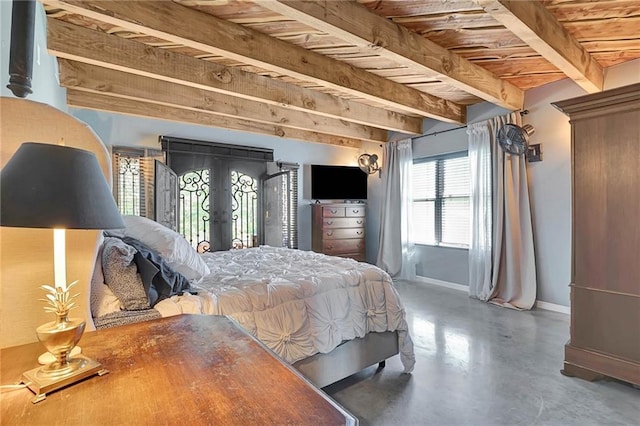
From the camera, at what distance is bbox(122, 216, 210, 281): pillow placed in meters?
2.02

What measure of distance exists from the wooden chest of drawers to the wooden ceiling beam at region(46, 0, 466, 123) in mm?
2406

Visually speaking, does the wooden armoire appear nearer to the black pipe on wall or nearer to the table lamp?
the table lamp

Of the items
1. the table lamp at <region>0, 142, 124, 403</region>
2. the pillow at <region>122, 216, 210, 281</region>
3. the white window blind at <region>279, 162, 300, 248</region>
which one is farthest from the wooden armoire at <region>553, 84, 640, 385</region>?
the white window blind at <region>279, 162, 300, 248</region>

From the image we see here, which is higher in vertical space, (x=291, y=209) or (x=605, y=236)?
(x=291, y=209)

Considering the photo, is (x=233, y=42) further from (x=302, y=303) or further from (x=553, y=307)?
(x=553, y=307)

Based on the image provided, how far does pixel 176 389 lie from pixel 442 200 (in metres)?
Result: 4.86

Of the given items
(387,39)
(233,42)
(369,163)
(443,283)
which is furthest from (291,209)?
(387,39)

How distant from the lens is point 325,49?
2.83m

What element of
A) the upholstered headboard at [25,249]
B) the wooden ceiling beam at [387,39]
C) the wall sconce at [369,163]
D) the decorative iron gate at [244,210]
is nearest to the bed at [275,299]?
the upholstered headboard at [25,249]

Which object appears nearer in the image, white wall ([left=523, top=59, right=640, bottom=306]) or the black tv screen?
white wall ([left=523, top=59, right=640, bottom=306])

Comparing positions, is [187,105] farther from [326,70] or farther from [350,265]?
[350,265]

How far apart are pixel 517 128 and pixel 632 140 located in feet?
5.81

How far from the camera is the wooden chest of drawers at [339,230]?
18.4ft

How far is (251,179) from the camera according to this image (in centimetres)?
538
